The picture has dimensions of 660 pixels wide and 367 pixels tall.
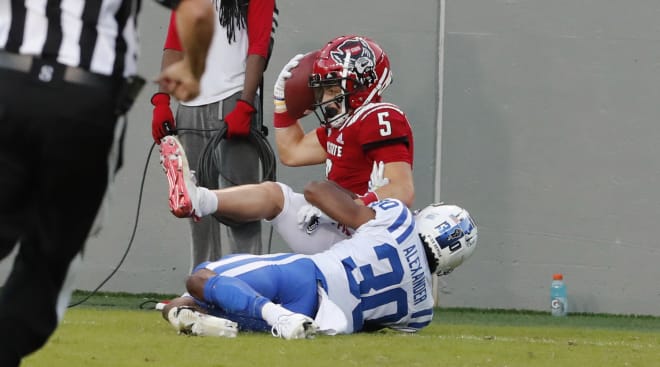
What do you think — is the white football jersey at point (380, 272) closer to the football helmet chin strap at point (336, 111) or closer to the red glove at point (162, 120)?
the football helmet chin strap at point (336, 111)

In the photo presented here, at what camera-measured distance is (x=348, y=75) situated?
5.55 meters

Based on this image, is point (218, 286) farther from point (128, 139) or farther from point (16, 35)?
point (128, 139)

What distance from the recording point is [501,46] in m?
7.10

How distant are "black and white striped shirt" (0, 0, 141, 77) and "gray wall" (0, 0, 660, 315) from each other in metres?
4.61

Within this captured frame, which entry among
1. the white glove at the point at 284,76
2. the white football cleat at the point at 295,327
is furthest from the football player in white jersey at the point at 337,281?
the white glove at the point at 284,76

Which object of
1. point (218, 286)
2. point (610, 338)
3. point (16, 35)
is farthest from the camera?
point (610, 338)

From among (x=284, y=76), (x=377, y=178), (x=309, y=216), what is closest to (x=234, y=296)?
(x=309, y=216)

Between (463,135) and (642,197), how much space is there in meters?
1.06

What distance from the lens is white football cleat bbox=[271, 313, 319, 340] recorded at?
13.8 feet

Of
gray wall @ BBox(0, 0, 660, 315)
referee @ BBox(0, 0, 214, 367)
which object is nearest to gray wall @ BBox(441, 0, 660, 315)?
gray wall @ BBox(0, 0, 660, 315)

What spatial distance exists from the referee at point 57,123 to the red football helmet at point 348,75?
10.1 ft

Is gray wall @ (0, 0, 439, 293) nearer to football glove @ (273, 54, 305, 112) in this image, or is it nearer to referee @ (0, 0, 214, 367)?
football glove @ (273, 54, 305, 112)

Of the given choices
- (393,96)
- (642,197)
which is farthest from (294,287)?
(642,197)

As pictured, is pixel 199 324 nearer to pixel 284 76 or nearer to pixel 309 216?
pixel 309 216
